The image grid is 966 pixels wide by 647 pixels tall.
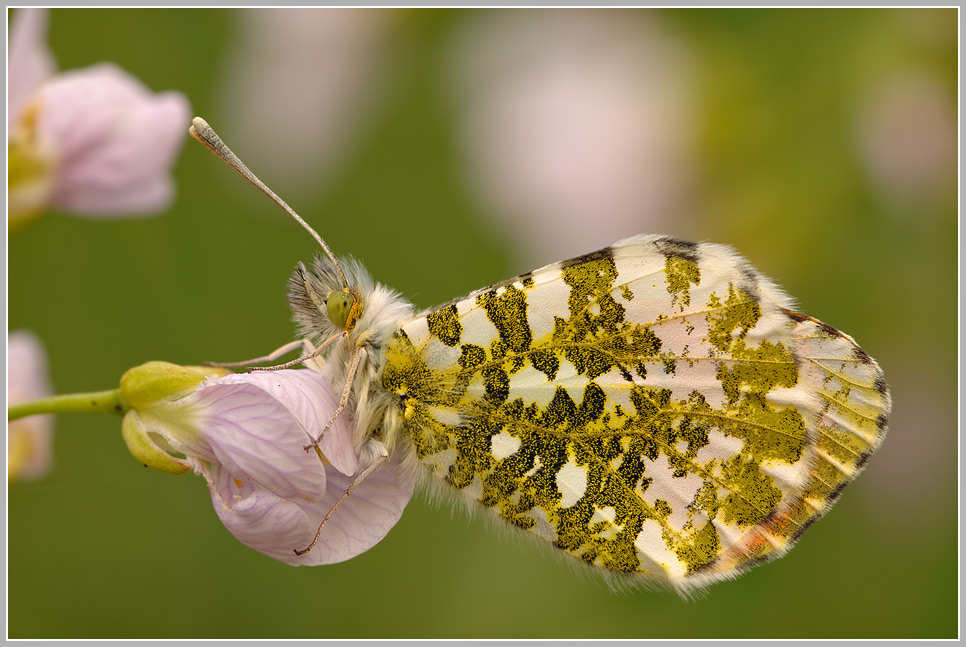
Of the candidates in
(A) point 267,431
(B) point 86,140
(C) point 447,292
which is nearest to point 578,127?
(C) point 447,292

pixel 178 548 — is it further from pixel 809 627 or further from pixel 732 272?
pixel 732 272

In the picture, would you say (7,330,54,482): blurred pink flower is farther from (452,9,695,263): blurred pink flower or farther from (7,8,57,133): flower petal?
(452,9,695,263): blurred pink flower

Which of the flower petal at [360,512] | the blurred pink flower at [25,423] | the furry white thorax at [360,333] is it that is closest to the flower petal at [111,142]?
the blurred pink flower at [25,423]

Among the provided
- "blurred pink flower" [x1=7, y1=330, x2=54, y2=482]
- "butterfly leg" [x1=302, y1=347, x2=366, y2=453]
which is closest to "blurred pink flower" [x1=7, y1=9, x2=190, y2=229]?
"blurred pink flower" [x1=7, y1=330, x2=54, y2=482]

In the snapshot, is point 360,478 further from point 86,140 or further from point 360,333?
point 86,140

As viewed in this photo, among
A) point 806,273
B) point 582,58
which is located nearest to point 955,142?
point 806,273
